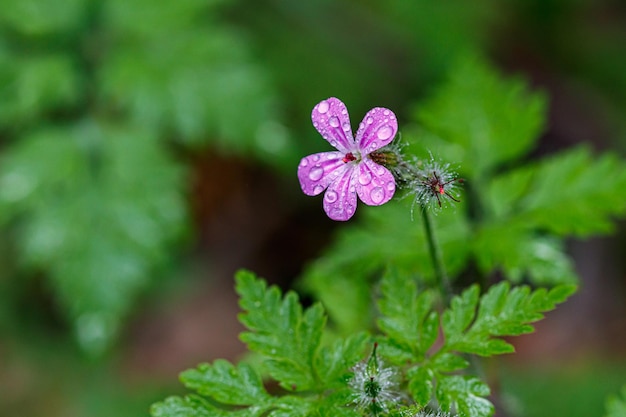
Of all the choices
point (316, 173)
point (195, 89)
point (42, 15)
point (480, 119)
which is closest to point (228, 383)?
point (316, 173)

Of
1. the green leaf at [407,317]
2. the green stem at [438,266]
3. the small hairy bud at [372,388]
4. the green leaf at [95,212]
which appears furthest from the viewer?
the green leaf at [95,212]

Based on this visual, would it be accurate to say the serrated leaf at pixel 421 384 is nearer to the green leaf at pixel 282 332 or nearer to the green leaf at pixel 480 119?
the green leaf at pixel 282 332

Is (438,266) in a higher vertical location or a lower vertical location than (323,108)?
lower

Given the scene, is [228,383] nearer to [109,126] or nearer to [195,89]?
[195,89]

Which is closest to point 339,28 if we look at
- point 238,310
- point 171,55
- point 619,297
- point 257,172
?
point 257,172

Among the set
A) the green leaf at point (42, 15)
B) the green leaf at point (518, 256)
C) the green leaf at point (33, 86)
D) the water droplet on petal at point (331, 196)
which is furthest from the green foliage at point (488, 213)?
the green leaf at point (42, 15)

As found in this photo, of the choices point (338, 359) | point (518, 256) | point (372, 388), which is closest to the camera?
point (372, 388)
